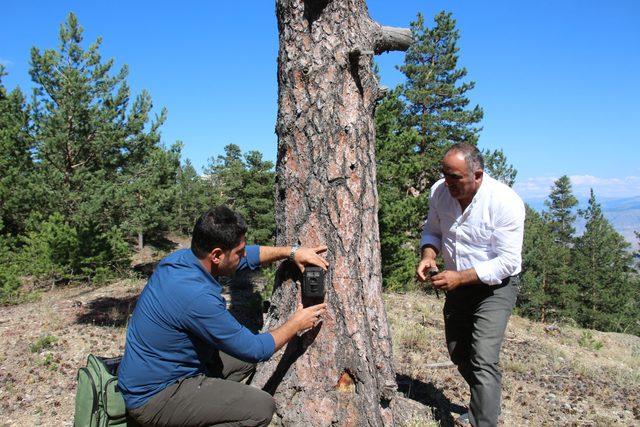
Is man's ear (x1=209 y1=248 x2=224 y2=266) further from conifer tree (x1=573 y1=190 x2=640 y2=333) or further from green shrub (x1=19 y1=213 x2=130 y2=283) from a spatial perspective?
conifer tree (x1=573 y1=190 x2=640 y2=333)

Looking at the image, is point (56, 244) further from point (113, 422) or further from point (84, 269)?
point (113, 422)

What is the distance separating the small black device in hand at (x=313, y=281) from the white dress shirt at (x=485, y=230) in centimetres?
112

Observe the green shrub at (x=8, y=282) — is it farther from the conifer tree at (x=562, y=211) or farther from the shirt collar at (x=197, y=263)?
the conifer tree at (x=562, y=211)

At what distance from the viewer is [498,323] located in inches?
125

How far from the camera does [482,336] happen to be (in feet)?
10.4

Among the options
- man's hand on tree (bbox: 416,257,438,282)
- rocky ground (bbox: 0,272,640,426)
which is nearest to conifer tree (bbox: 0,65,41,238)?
rocky ground (bbox: 0,272,640,426)

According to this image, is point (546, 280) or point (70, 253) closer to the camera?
point (70, 253)

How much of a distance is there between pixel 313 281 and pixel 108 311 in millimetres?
6049

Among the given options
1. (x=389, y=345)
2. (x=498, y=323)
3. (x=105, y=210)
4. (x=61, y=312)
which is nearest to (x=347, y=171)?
(x=389, y=345)

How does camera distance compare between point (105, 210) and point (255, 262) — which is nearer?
point (255, 262)

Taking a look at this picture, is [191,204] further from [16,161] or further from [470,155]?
[470,155]

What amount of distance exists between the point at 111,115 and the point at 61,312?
6597 mm

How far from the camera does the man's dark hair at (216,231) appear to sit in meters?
2.79

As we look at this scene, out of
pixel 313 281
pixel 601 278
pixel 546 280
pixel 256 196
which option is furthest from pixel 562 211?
pixel 313 281
